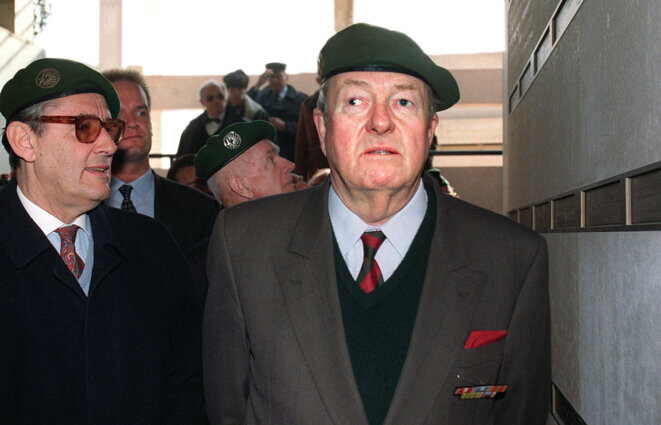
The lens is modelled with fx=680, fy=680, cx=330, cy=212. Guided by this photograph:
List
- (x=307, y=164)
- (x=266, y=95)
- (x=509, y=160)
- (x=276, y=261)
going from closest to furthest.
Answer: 1. (x=276, y=261)
2. (x=509, y=160)
3. (x=307, y=164)
4. (x=266, y=95)

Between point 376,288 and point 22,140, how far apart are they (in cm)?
129

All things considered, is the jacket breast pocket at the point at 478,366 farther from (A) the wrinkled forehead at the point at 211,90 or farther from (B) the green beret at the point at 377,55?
(A) the wrinkled forehead at the point at 211,90

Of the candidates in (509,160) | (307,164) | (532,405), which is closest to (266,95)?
(307,164)

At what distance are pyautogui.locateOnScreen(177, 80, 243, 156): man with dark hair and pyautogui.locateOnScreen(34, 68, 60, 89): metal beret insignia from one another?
A: 524cm

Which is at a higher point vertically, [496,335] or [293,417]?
[496,335]

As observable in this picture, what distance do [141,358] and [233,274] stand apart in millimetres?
503

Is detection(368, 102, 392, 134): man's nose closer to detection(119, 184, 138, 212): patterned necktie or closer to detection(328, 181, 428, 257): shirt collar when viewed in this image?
detection(328, 181, 428, 257): shirt collar

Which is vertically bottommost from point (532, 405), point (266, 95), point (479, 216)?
point (532, 405)

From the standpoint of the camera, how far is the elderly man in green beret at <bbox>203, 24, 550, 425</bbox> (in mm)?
1658

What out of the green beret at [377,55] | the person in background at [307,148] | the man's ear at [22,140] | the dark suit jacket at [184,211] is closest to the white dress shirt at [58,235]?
the man's ear at [22,140]

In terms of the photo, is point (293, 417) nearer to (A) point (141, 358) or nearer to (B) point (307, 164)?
Answer: (A) point (141, 358)

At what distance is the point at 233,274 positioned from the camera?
1831 millimetres

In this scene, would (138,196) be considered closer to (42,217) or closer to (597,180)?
(42,217)

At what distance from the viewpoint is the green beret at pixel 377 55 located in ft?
5.73
